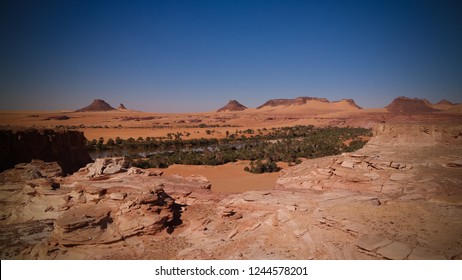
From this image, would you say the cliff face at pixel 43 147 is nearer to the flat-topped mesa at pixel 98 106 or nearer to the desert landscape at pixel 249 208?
the desert landscape at pixel 249 208

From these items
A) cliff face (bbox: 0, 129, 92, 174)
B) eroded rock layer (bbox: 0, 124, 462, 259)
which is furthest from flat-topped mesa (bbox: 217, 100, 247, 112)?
eroded rock layer (bbox: 0, 124, 462, 259)

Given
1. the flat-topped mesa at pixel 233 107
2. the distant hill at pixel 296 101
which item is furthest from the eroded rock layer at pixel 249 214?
the flat-topped mesa at pixel 233 107

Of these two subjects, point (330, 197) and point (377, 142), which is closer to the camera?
point (330, 197)

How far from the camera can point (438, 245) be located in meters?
4.30

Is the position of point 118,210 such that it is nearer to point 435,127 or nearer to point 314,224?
point 314,224

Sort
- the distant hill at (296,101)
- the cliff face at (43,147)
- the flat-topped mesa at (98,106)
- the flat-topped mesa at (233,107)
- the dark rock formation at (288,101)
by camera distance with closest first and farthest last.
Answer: the cliff face at (43,147) < the flat-topped mesa at (98,106) < the distant hill at (296,101) < the dark rock formation at (288,101) < the flat-topped mesa at (233,107)

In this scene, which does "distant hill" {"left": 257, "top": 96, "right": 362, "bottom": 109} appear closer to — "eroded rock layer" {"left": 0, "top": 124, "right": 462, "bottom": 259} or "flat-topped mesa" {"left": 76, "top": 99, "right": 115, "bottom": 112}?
"flat-topped mesa" {"left": 76, "top": 99, "right": 115, "bottom": 112}

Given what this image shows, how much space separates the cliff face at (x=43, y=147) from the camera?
8711 mm

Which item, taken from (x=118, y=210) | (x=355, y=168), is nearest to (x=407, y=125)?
(x=355, y=168)

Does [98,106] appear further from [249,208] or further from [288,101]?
[249,208]

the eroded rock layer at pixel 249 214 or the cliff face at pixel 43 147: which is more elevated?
the cliff face at pixel 43 147

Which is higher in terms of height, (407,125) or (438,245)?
(407,125)

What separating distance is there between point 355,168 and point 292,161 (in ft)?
28.9
